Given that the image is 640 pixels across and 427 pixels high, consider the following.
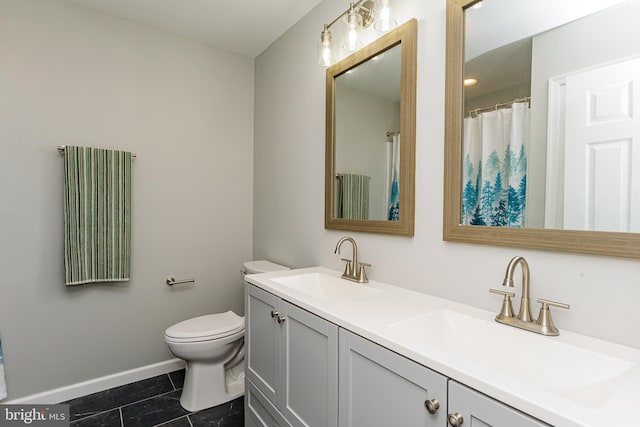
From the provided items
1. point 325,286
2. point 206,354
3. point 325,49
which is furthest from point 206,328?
point 325,49

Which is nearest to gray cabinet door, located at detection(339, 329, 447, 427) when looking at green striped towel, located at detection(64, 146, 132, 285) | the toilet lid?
the toilet lid

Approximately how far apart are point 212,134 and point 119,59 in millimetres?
758

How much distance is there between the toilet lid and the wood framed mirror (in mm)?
898

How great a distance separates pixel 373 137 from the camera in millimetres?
1602

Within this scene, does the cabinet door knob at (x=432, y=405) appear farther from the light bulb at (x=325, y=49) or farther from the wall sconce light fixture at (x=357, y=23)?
the light bulb at (x=325, y=49)

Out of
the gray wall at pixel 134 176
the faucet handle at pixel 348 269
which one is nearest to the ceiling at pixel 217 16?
the gray wall at pixel 134 176

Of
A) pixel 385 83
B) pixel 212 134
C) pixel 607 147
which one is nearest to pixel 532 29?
pixel 607 147

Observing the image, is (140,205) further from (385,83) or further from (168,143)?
(385,83)

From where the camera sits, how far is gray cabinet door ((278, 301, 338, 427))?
1.05m

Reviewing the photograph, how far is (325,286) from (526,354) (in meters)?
0.96

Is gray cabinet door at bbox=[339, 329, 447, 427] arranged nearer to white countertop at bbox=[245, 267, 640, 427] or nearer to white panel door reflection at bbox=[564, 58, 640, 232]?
white countertop at bbox=[245, 267, 640, 427]

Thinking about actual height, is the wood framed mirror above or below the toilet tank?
above

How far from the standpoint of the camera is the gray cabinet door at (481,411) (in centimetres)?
60

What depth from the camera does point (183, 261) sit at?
241 cm
